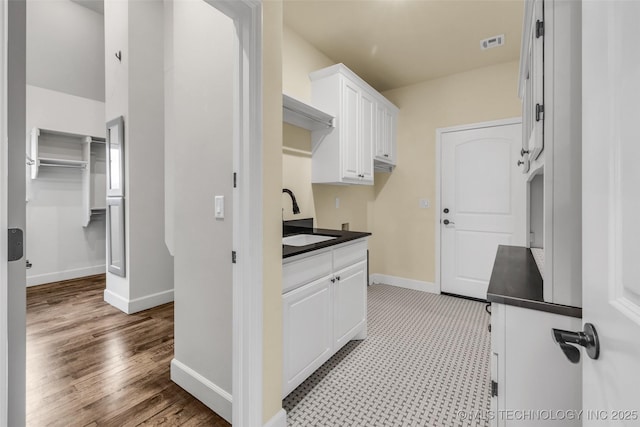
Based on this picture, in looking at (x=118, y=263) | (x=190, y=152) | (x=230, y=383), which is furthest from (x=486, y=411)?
(x=118, y=263)

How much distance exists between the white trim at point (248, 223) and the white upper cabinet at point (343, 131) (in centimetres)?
157

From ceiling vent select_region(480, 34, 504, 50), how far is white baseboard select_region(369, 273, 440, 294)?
2.66 meters

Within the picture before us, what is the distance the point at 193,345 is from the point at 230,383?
340mm

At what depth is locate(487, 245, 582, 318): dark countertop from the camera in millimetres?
924

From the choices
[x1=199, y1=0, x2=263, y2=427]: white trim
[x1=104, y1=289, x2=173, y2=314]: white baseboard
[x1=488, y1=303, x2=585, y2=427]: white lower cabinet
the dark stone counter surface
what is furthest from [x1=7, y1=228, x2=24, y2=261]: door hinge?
[x1=104, y1=289, x2=173, y2=314]: white baseboard

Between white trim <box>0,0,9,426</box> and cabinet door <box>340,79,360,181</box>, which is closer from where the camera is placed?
white trim <box>0,0,9,426</box>

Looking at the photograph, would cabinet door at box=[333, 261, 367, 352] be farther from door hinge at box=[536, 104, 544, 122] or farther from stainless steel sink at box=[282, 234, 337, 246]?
door hinge at box=[536, 104, 544, 122]

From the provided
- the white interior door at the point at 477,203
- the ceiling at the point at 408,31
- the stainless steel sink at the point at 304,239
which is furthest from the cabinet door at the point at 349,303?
the ceiling at the point at 408,31

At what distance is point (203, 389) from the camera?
165 cm

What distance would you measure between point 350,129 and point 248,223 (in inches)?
76.4

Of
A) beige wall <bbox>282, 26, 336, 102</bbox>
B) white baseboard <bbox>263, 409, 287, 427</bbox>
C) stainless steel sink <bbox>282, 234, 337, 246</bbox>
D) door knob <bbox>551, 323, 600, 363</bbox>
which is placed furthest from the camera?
beige wall <bbox>282, 26, 336, 102</bbox>
